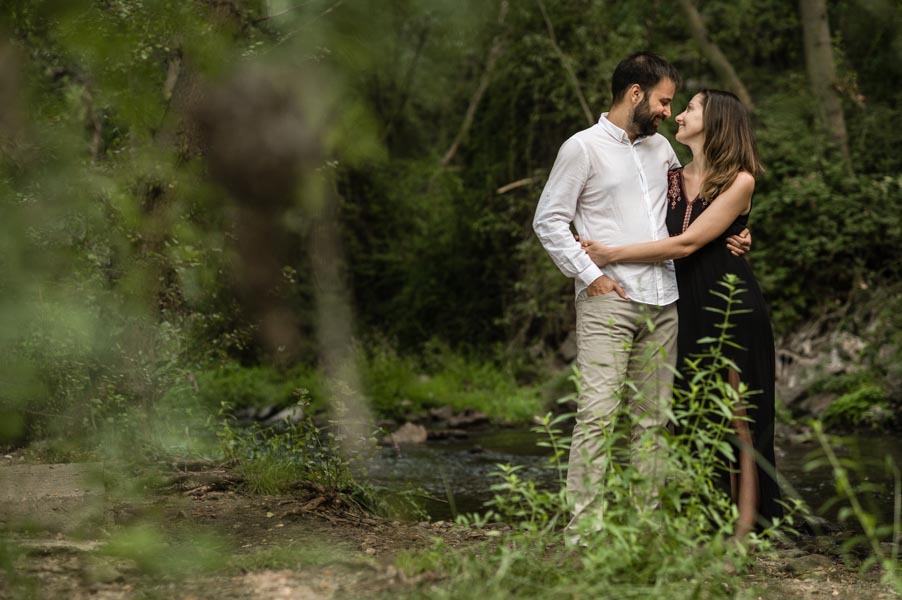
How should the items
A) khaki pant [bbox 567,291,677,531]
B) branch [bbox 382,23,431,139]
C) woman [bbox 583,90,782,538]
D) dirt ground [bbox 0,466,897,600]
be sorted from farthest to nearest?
branch [bbox 382,23,431,139]
woman [bbox 583,90,782,538]
khaki pant [bbox 567,291,677,531]
dirt ground [bbox 0,466,897,600]

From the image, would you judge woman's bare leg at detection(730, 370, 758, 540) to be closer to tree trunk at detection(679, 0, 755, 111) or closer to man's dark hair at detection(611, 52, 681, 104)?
man's dark hair at detection(611, 52, 681, 104)

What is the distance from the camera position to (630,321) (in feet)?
14.0

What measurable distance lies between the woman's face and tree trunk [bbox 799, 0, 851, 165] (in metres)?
7.78

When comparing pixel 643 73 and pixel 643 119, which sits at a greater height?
pixel 643 73

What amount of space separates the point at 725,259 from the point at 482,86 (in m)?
11.3

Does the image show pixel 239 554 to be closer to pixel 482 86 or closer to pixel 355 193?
pixel 482 86

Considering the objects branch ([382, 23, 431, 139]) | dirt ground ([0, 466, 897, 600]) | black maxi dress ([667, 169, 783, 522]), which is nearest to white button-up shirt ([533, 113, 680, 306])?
black maxi dress ([667, 169, 783, 522])

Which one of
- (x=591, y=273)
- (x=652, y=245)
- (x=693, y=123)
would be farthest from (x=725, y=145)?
(x=591, y=273)

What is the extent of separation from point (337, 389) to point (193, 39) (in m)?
2.38

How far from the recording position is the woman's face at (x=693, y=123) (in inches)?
176

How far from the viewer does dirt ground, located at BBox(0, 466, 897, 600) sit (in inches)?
Answer: 127

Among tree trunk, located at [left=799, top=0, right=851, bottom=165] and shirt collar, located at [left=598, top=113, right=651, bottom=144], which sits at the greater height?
tree trunk, located at [left=799, top=0, right=851, bottom=165]

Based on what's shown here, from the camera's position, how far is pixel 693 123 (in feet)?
14.8

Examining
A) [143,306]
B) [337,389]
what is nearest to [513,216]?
[337,389]
